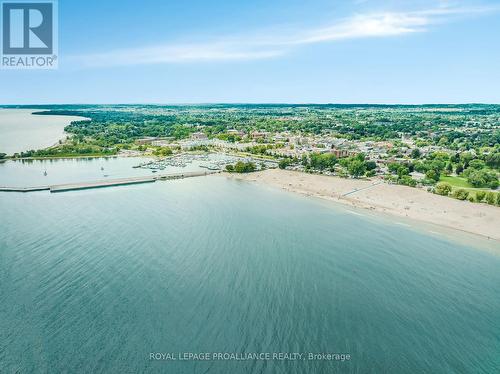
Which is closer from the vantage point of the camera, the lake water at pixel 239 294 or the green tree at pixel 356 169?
the lake water at pixel 239 294

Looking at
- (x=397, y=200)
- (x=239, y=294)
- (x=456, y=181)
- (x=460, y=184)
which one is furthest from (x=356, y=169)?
(x=239, y=294)

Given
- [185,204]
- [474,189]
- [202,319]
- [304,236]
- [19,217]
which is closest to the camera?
[202,319]

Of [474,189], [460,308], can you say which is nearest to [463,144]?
[474,189]

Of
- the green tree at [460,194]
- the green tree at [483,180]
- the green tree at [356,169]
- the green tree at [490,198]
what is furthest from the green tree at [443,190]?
the green tree at [356,169]

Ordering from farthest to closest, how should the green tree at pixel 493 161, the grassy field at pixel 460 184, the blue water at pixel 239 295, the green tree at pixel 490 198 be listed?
1. the green tree at pixel 493 161
2. the grassy field at pixel 460 184
3. the green tree at pixel 490 198
4. the blue water at pixel 239 295

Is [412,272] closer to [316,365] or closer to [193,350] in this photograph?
[316,365]

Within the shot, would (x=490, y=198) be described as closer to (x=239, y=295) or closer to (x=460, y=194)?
(x=460, y=194)

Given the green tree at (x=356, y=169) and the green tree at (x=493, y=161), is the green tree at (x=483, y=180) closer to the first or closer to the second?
the green tree at (x=493, y=161)
